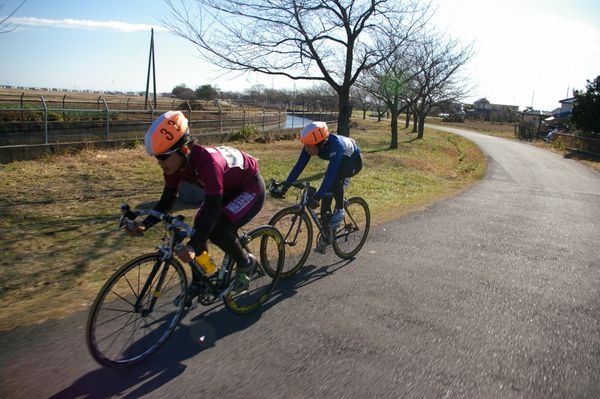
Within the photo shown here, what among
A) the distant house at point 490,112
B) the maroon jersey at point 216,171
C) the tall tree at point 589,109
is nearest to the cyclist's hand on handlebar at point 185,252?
the maroon jersey at point 216,171

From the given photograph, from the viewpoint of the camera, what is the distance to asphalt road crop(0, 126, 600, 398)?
313cm

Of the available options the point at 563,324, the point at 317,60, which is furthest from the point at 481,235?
the point at 317,60

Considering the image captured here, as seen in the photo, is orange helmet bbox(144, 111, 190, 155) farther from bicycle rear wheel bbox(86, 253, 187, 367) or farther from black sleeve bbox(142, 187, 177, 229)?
bicycle rear wheel bbox(86, 253, 187, 367)

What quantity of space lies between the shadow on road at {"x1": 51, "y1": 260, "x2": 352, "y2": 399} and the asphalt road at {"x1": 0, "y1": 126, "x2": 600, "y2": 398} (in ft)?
0.04

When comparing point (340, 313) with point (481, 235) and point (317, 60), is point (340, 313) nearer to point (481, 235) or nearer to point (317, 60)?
point (481, 235)

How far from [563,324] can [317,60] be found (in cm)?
1240

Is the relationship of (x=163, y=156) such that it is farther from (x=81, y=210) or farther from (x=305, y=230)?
(x=81, y=210)

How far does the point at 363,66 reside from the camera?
15586 millimetres

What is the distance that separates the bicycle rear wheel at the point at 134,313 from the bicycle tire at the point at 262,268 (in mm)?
702

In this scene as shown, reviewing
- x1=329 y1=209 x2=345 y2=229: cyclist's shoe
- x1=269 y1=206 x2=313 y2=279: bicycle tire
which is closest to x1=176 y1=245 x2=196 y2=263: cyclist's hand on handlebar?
x1=269 y1=206 x2=313 y2=279: bicycle tire

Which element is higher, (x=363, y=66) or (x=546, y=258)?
(x=363, y=66)

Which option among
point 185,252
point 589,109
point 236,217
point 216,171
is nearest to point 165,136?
point 216,171

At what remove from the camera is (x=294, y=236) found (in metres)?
5.39

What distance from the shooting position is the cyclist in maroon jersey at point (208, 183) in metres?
3.30
